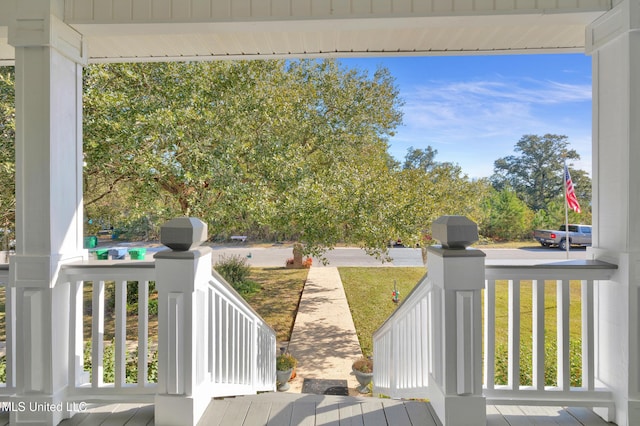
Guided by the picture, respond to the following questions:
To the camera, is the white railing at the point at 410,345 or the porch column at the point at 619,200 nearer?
the porch column at the point at 619,200

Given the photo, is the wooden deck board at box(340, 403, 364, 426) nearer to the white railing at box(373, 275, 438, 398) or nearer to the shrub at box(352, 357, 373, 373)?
the white railing at box(373, 275, 438, 398)

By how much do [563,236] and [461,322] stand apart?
12.3 ft

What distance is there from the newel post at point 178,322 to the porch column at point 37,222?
626 millimetres

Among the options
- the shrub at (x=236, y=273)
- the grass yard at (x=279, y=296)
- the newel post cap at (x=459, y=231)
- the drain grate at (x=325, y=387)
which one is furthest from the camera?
the shrub at (x=236, y=273)

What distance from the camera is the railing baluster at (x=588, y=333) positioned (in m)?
1.97

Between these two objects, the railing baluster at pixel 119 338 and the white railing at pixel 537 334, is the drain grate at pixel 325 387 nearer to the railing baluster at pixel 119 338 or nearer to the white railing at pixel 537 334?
the white railing at pixel 537 334

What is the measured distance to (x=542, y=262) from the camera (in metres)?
2.01

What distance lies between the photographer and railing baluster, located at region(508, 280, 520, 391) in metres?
1.94

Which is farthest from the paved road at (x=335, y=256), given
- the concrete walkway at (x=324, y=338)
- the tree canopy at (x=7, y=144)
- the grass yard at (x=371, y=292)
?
the tree canopy at (x=7, y=144)

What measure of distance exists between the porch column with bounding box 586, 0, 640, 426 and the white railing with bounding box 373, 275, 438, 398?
960 millimetres

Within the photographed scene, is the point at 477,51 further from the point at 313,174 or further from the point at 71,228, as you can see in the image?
the point at 313,174

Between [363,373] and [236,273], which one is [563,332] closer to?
[363,373]

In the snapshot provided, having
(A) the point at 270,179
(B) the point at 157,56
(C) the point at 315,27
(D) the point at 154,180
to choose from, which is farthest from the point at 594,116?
(D) the point at 154,180

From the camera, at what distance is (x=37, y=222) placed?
6.41 ft
